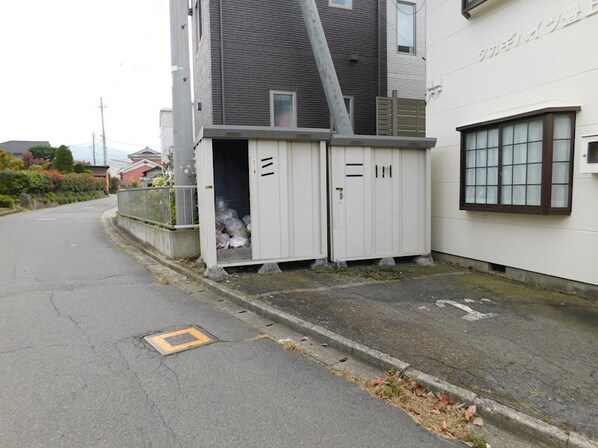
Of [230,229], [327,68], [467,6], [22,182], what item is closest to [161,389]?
[230,229]

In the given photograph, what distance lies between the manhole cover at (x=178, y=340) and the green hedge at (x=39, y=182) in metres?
24.8

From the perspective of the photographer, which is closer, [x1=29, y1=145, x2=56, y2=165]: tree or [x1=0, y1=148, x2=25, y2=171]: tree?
[x1=0, y1=148, x2=25, y2=171]: tree

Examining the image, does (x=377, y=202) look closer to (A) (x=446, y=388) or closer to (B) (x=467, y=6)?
(B) (x=467, y=6)

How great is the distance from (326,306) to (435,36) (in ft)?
19.3

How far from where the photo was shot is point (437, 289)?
20.1 ft

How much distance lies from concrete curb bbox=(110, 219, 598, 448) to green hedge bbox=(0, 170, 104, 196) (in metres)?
24.7

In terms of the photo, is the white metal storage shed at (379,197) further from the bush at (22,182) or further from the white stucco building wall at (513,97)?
the bush at (22,182)

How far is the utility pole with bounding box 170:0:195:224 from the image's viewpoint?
865 cm

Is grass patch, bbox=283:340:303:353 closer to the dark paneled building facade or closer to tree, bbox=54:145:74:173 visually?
the dark paneled building facade

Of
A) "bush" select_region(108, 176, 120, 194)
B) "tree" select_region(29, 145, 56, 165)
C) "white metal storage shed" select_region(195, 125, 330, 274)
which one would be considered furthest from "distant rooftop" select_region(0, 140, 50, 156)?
"white metal storage shed" select_region(195, 125, 330, 274)

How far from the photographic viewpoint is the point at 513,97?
6.45 meters

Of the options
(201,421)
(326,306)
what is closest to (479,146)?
(326,306)

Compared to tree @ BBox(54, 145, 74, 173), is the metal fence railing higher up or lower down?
lower down

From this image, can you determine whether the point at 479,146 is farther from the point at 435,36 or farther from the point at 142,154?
the point at 142,154
